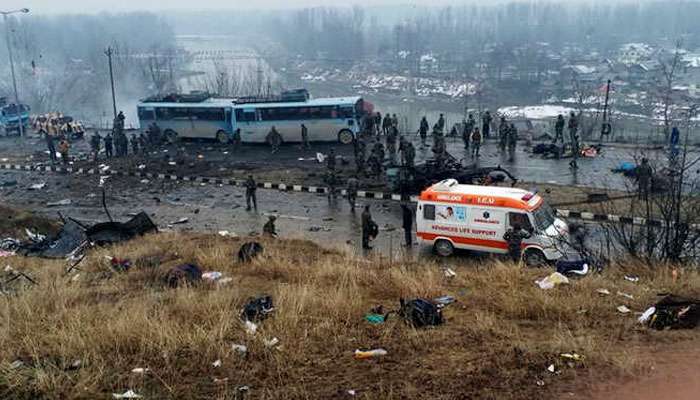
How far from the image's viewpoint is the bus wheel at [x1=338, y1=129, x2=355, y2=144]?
27.6 meters

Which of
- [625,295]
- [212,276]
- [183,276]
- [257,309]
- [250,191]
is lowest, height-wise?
[250,191]

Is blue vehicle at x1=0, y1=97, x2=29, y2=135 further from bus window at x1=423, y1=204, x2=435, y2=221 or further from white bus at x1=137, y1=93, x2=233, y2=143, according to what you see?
bus window at x1=423, y1=204, x2=435, y2=221

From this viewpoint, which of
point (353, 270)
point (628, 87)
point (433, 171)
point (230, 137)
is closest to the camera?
point (353, 270)

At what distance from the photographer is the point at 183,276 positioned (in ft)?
32.5

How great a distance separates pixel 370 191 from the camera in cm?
2059

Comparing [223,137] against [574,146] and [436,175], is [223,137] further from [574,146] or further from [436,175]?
[574,146]

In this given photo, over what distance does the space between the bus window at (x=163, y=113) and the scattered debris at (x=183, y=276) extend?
21157 mm

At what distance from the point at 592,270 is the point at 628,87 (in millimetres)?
67854

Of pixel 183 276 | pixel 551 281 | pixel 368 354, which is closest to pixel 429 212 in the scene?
pixel 551 281

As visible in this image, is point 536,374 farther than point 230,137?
No

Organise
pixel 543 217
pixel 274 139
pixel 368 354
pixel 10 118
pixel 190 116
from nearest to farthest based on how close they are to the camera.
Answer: pixel 368 354, pixel 543 217, pixel 274 139, pixel 190 116, pixel 10 118

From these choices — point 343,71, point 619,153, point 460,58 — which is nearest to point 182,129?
point 619,153

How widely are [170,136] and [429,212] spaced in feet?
63.7

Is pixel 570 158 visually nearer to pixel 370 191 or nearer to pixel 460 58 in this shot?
pixel 370 191
